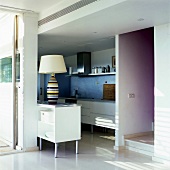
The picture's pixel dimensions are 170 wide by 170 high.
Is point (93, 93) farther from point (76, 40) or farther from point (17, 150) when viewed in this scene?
point (17, 150)

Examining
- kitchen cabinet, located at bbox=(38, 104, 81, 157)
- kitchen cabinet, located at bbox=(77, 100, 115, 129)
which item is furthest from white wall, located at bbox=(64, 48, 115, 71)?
kitchen cabinet, located at bbox=(38, 104, 81, 157)

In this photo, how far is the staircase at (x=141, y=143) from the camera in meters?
4.73

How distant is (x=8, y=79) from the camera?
5656mm

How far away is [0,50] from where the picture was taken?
6.08m

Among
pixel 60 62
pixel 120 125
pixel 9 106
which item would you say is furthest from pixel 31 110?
pixel 120 125

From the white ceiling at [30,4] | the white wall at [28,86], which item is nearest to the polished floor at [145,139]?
the white wall at [28,86]

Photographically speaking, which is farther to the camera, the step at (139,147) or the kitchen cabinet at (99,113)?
the kitchen cabinet at (99,113)

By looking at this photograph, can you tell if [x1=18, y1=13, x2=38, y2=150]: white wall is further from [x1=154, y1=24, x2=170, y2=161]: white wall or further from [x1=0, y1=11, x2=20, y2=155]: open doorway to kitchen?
[x1=154, y1=24, x2=170, y2=161]: white wall

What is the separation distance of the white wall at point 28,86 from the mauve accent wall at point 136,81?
5.82 ft

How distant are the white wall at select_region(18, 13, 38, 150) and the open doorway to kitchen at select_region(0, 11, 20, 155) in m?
0.25

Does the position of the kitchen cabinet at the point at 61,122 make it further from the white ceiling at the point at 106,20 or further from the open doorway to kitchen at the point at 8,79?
the white ceiling at the point at 106,20

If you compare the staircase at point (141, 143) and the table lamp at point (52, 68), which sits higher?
the table lamp at point (52, 68)

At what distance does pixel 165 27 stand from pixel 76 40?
2.28 m

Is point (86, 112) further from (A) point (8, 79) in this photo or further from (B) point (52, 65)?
(B) point (52, 65)
